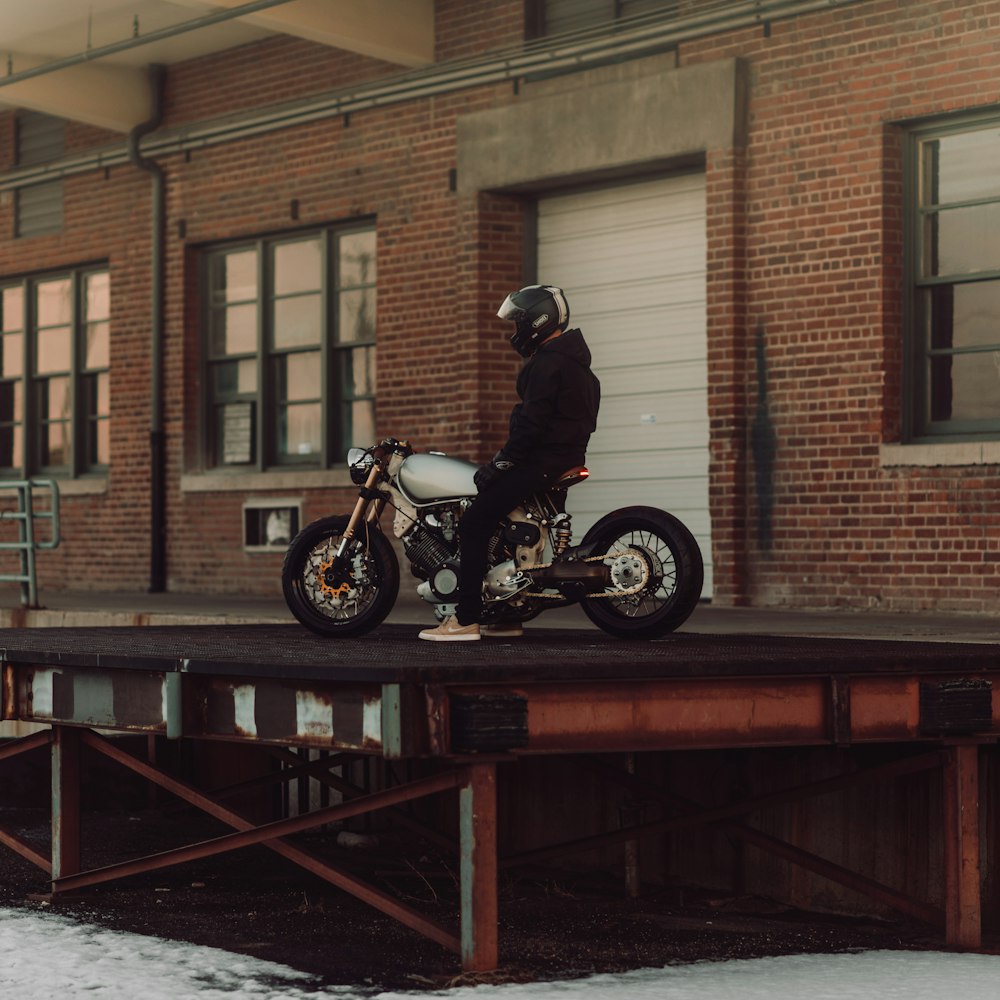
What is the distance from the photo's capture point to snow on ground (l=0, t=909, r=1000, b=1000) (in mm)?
6276

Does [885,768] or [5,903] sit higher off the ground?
[885,768]

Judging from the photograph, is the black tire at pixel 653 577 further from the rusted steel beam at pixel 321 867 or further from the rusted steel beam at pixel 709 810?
the rusted steel beam at pixel 321 867

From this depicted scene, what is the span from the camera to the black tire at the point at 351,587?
29.7ft

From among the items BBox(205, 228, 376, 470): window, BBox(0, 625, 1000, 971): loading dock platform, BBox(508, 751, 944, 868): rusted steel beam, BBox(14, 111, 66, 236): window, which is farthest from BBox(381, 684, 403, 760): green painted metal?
BBox(14, 111, 66, 236): window

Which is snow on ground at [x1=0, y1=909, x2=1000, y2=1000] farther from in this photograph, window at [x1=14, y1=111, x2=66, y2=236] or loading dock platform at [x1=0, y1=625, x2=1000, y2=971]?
window at [x1=14, y1=111, x2=66, y2=236]

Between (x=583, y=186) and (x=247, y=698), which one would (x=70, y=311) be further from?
(x=247, y=698)

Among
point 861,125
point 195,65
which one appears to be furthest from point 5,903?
point 195,65

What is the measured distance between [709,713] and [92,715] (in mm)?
2533

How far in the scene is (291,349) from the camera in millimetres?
17453

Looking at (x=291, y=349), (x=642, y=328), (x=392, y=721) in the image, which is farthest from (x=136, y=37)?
(x=392, y=721)

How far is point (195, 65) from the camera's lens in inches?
713

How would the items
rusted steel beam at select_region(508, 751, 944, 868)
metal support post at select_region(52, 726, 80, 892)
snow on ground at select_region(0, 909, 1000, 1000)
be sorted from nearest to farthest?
snow on ground at select_region(0, 909, 1000, 1000)
rusted steel beam at select_region(508, 751, 944, 868)
metal support post at select_region(52, 726, 80, 892)

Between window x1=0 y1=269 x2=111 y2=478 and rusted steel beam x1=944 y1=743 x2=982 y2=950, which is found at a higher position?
window x1=0 y1=269 x2=111 y2=478

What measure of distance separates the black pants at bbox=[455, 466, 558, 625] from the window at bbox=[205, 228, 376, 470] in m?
8.35
